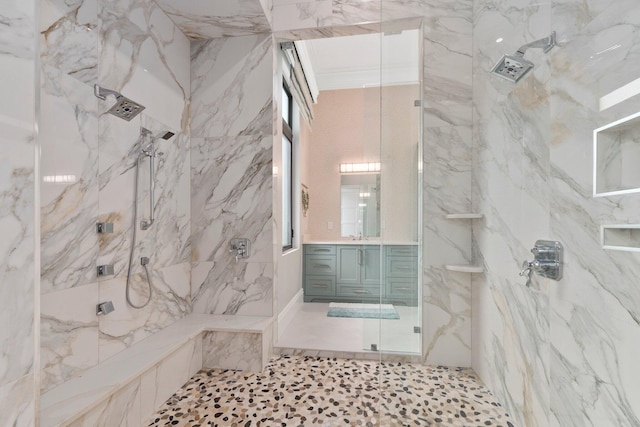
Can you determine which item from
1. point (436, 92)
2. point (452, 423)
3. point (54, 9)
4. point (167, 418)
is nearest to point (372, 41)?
point (436, 92)

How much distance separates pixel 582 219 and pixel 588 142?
26cm

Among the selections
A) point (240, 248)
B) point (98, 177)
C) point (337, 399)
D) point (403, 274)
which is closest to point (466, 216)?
point (403, 274)

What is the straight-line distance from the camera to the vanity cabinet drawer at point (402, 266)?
1.91m

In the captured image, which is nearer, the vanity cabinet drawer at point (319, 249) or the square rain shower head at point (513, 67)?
the square rain shower head at point (513, 67)

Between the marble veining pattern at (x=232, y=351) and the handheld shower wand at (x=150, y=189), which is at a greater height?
the handheld shower wand at (x=150, y=189)

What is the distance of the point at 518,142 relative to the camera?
54.5 inches

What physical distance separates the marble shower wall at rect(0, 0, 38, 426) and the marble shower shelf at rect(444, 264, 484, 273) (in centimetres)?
199

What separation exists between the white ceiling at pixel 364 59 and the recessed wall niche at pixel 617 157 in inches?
49.7

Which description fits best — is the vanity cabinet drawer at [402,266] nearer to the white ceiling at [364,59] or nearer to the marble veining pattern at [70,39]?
the white ceiling at [364,59]

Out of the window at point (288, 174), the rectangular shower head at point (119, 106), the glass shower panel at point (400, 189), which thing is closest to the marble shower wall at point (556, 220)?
the glass shower panel at point (400, 189)

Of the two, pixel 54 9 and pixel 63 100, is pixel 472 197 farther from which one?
pixel 54 9

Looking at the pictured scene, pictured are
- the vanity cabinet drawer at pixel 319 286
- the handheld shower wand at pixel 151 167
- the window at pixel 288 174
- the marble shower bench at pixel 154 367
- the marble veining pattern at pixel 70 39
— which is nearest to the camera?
the marble shower bench at pixel 154 367

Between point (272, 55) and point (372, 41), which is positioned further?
point (372, 41)

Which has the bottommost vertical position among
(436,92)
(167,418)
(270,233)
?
(167,418)
